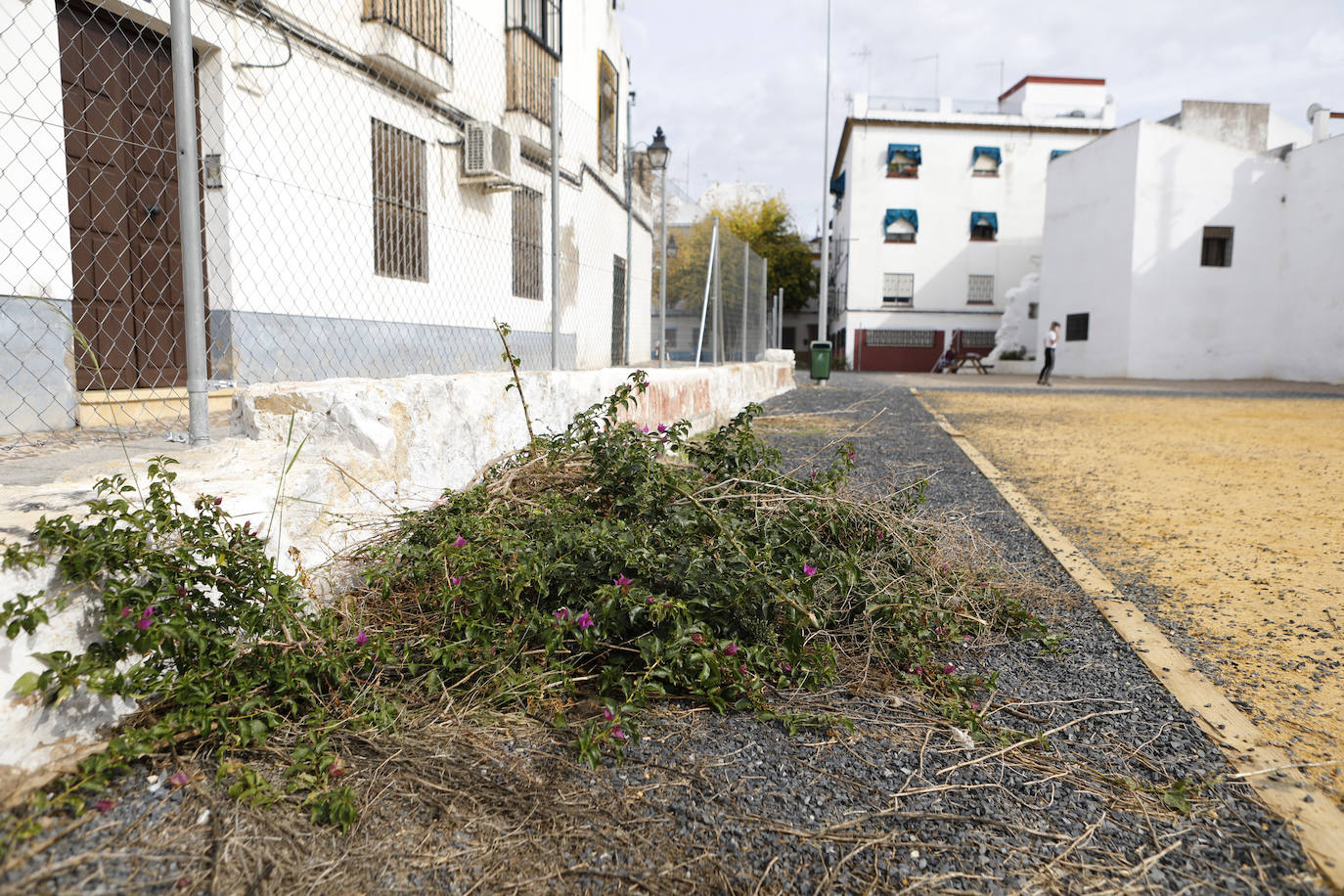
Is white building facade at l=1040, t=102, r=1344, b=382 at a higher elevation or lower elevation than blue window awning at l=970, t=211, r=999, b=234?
lower

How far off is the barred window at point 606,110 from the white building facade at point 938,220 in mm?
21874

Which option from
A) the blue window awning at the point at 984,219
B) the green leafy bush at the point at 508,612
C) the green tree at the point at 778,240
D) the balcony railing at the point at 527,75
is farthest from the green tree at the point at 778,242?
the green leafy bush at the point at 508,612

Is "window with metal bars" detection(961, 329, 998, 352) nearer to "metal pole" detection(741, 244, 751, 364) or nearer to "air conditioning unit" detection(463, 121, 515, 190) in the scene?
"metal pole" detection(741, 244, 751, 364)

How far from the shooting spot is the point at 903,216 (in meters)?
34.0

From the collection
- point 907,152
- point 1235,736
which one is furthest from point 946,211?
point 1235,736

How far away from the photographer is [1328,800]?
69.2 inches

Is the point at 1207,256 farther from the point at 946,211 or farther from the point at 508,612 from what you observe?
the point at 508,612

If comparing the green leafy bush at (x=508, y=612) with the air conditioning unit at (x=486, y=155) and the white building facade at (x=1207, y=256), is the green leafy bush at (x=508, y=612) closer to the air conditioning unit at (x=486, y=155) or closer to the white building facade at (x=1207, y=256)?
the air conditioning unit at (x=486, y=155)

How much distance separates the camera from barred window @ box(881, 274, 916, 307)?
113 ft

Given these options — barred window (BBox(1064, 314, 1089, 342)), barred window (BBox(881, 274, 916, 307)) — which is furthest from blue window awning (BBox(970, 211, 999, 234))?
barred window (BBox(1064, 314, 1089, 342))

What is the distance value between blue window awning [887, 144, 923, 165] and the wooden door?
106ft

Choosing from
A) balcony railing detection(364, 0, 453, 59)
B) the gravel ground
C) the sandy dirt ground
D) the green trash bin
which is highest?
balcony railing detection(364, 0, 453, 59)

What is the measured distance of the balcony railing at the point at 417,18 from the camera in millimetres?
7035

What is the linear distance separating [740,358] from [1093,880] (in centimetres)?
1106
